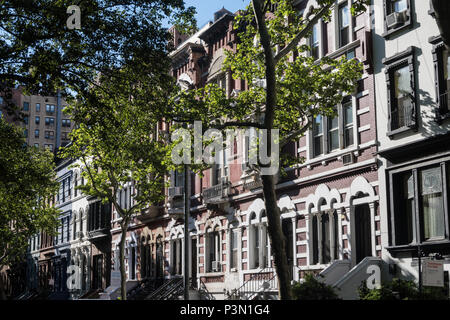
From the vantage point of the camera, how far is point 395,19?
21.9 m

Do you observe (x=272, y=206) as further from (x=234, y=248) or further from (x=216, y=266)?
(x=216, y=266)

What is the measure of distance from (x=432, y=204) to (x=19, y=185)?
529 inches

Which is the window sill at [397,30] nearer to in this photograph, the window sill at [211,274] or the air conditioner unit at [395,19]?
the air conditioner unit at [395,19]

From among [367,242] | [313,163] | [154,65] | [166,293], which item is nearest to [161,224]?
[166,293]

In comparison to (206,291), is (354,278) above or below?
above

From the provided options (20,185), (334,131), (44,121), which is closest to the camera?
(20,185)

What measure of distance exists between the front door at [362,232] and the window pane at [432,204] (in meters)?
2.90

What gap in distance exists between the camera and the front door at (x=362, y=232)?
75.5 feet

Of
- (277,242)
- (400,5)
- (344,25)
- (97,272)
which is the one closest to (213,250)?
(344,25)

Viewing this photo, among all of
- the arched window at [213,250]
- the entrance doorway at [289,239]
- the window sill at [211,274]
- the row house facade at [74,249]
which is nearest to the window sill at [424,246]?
the entrance doorway at [289,239]

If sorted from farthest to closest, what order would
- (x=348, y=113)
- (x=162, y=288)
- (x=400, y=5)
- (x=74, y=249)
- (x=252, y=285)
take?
(x=74, y=249) < (x=162, y=288) < (x=252, y=285) < (x=348, y=113) < (x=400, y=5)

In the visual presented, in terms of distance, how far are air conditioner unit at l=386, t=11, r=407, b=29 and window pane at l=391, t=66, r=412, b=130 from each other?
148 centimetres

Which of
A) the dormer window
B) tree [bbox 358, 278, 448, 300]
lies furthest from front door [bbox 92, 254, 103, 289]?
tree [bbox 358, 278, 448, 300]

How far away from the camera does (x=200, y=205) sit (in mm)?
35531
